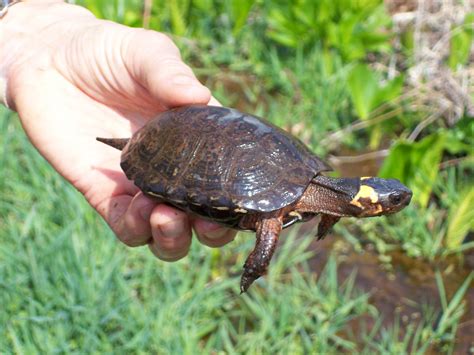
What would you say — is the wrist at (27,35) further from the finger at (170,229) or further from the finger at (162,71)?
the finger at (170,229)

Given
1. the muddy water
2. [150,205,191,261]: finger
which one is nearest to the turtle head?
[150,205,191,261]: finger

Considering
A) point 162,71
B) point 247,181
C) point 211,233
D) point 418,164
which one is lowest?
point 418,164

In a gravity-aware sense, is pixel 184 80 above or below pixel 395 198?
above

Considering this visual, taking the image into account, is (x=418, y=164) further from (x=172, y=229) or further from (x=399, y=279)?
(x=172, y=229)

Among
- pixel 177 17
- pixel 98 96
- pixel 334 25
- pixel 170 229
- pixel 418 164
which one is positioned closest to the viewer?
pixel 170 229

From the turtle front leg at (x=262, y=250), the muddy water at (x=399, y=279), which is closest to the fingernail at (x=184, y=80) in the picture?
the turtle front leg at (x=262, y=250)

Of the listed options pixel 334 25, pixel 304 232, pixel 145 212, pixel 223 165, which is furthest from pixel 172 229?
pixel 334 25
